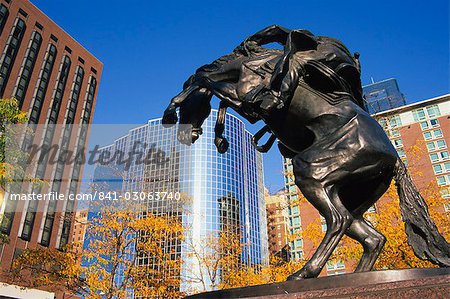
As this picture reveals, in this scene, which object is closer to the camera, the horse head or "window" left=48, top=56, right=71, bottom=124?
the horse head

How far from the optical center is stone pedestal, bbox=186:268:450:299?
245cm

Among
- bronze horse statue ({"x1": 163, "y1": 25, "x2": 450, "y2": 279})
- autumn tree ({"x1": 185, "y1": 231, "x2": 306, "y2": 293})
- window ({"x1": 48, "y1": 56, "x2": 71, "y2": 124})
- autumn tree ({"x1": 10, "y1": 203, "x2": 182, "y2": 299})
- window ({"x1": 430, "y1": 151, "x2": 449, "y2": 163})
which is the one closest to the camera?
bronze horse statue ({"x1": 163, "y1": 25, "x2": 450, "y2": 279})

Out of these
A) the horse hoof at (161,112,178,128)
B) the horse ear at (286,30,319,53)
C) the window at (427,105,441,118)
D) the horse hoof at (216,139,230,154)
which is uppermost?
the window at (427,105,441,118)

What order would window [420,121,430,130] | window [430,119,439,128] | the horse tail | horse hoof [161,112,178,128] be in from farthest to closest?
window [420,121,430,130], window [430,119,439,128], horse hoof [161,112,178,128], the horse tail

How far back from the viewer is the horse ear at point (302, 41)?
4258mm

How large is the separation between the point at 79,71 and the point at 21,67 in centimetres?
1209

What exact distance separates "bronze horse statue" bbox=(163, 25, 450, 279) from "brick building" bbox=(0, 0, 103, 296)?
43504 millimetres

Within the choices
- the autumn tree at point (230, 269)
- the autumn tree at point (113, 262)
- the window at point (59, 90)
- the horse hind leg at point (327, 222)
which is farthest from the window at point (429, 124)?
the horse hind leg at point (327, 222)

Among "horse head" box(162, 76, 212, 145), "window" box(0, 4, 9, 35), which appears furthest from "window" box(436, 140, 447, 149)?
"horse head" box(162, 76, 212, 145)

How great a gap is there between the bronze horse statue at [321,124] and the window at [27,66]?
53.4m

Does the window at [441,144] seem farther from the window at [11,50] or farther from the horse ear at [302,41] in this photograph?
the horse ear at [302,41]

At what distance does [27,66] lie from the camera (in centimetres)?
5400

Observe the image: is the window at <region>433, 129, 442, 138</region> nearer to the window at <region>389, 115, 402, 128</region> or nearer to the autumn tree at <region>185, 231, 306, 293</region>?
the window at <region>389, 115, 402, 128</region>

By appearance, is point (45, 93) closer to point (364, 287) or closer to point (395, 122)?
point (395, 122)
